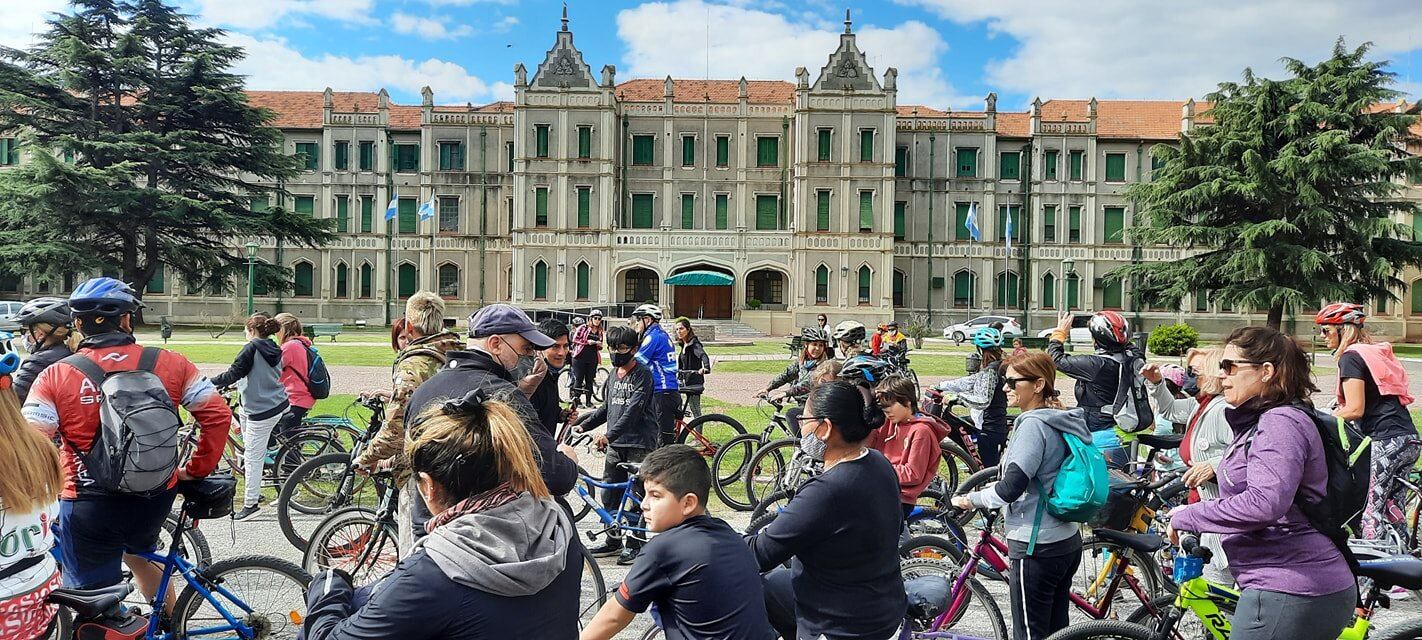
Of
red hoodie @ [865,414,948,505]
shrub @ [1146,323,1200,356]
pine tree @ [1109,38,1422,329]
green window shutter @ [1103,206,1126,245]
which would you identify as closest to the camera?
red hoodie @ [865,414,948,505]

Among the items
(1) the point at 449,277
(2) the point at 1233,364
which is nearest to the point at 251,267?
(1) the point at 449,277

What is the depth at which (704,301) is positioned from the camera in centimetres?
4691

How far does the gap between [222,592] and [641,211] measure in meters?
44.5

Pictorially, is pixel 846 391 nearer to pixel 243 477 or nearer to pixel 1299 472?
pixel 1299 472

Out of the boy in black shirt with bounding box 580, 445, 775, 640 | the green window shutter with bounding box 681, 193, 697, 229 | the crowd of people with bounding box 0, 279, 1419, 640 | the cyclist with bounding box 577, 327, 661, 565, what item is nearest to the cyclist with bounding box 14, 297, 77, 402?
the crowd of people with bounding box 0, 279, 1419, 640

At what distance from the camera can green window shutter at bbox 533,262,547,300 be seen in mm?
46062

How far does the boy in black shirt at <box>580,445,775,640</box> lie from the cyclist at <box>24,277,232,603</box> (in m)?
2.43

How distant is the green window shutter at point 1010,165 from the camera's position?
49.1 metres

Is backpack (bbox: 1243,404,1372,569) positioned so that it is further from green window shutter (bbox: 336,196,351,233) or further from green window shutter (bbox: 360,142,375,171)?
green window shutter (bbox: 336,196,351,233)

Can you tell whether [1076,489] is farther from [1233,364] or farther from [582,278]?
[582,278]

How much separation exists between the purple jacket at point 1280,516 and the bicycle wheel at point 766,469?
4869mm

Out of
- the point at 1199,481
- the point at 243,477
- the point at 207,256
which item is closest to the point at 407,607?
the point at 1199,481

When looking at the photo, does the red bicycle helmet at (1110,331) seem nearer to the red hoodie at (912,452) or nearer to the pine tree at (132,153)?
the red hoodie at (912,452)

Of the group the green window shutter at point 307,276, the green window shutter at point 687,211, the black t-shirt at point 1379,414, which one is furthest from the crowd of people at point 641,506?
the green window shutter at point 307,276
